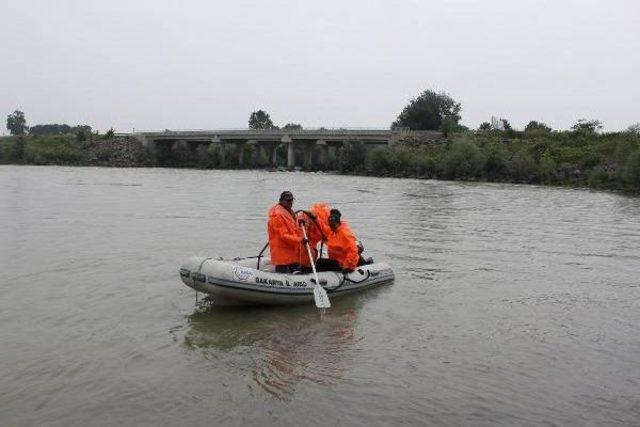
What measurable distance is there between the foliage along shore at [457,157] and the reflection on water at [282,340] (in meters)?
40.0

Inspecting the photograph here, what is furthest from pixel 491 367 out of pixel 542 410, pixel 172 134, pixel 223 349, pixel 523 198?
pixel 172 134

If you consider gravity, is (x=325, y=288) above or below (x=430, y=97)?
below

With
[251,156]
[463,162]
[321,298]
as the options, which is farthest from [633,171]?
[251,156]

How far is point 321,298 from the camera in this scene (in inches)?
437

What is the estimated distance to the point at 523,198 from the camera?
3800 cm

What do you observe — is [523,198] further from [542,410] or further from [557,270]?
[542,410]

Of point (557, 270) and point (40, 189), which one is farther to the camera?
point (40, 189)

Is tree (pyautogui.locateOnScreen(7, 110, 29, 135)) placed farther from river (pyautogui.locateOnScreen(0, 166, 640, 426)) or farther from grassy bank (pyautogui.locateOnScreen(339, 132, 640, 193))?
river (pyautogui.locateOnScreen(0, 166, 640, 426))

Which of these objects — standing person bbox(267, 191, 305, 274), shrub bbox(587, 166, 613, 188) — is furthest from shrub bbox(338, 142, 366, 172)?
standing person bbox(267, 191, 305, 274)

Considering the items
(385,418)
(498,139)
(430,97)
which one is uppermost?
(430,97)

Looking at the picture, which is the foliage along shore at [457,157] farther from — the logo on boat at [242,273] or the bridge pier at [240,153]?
the logo on boat at [242,273]

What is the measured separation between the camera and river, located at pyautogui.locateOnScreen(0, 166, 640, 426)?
7.04 meters

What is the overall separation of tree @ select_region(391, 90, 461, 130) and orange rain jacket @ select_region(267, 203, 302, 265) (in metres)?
75.1

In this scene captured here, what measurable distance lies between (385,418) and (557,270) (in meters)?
10.1
